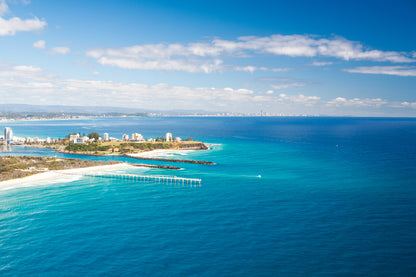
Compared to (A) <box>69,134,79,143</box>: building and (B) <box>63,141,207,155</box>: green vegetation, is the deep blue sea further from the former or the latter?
(A) <box>69,134,79,143</box>: building

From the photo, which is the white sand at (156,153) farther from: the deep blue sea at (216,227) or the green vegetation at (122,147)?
the deep blue sea at (216,227)

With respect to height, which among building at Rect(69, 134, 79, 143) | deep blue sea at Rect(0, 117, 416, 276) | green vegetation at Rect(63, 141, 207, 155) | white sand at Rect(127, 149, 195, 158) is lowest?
deep blue sea at Rect(0, 117, 416, 276)

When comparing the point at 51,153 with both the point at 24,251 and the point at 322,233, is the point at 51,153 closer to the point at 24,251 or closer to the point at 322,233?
the point at 24,251

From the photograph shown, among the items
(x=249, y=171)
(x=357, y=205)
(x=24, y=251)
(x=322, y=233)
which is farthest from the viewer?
(x=249, y=171)

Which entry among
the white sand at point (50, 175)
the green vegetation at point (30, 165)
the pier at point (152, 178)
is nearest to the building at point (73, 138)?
the green vegetation at point (30, 165)

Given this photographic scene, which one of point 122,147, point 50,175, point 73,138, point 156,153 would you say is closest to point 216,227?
point 50,175

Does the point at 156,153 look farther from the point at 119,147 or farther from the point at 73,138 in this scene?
the point at 73,138

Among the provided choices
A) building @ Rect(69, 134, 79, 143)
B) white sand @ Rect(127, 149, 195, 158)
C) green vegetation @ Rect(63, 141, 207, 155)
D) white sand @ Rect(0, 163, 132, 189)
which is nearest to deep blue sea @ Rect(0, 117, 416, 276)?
white sand @ Rect(0, 163, 132, 189)

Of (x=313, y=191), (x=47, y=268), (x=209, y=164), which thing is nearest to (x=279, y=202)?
(x=313, y=191)
